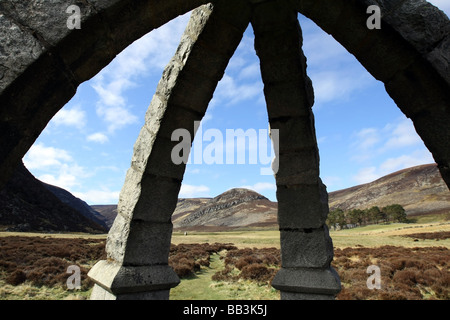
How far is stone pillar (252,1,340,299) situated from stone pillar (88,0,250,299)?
0.57 meters

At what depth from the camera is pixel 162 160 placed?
4461 mm

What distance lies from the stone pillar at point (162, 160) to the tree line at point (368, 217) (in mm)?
87720

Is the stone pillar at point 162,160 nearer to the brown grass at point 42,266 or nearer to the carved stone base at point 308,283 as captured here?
the carved stone base at point 308,283

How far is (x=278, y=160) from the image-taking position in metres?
5.03

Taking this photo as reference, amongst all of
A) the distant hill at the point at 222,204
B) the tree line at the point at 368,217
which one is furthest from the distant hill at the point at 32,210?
the tree line at the point at 368,217

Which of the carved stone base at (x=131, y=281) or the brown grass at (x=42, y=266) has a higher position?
the carved stone base at (x=131, y=281)

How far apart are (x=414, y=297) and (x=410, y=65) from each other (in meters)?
11.2

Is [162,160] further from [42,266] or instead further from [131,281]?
[42,266]

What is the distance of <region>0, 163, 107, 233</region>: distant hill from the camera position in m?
43.9

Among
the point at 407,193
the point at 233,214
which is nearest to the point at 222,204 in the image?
the point at 233,214

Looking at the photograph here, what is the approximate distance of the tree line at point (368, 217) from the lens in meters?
80.8

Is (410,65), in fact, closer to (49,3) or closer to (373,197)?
(49,3)

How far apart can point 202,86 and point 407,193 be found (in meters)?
144
